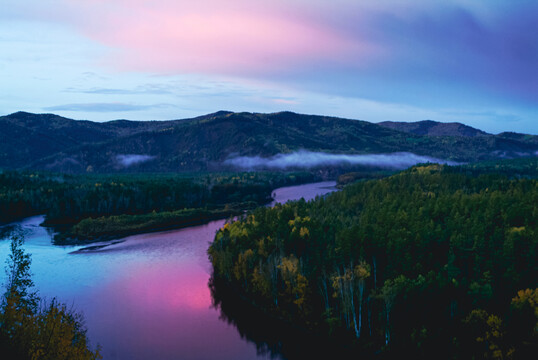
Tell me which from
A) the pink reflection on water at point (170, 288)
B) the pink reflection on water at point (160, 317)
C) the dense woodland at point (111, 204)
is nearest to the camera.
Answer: the pink reflection on water at point (160, 317)

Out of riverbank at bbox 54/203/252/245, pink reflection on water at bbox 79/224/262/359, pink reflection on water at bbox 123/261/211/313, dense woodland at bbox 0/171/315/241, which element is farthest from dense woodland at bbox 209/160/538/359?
dense woodland at bbox 0/171/315/241

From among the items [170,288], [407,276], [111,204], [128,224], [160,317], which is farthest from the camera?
[111,204]

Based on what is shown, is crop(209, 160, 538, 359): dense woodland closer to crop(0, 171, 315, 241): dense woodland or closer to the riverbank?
the riverbank

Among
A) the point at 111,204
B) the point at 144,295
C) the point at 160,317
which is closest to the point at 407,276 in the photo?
the point at 160,317

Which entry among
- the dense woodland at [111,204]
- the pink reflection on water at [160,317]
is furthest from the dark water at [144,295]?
the dense woodland at [111,204]

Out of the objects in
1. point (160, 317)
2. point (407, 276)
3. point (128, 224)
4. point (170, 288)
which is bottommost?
point (160, 317)

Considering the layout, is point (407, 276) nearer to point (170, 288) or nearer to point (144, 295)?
point (170, 288)

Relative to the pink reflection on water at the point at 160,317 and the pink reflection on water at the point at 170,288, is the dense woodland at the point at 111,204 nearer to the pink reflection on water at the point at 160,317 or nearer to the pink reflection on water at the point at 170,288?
the pink reflection on water at the point at 170,288
